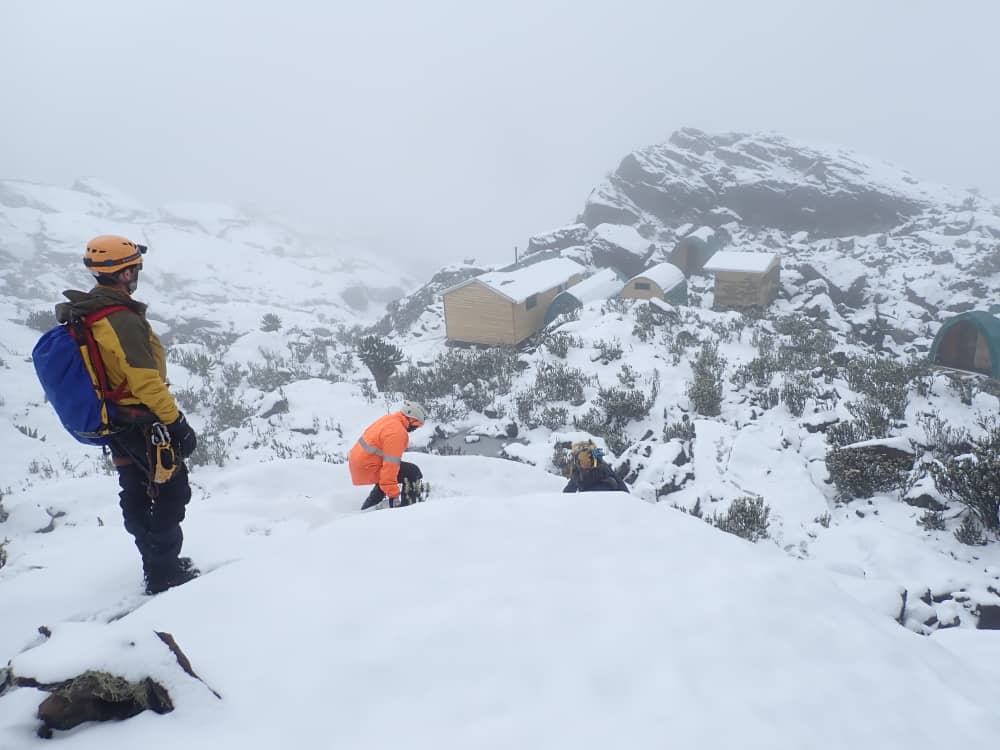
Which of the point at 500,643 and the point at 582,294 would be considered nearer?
the point at 500,643

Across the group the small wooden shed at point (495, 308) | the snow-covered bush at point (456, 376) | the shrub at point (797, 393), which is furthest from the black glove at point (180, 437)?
the small wooden shed at point (495, 308)

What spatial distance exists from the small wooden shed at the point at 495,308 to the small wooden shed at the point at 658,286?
4.66 metres

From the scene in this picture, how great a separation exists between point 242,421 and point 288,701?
11067 millimetres

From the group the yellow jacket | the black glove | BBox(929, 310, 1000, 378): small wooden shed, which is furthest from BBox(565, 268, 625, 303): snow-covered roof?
the yellow jacket

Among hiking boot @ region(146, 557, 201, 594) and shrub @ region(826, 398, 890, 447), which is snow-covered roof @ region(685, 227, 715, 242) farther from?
hiking boot @ region(146, 557, 201, 594)

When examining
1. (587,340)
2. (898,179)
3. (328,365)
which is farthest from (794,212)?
(328,365)

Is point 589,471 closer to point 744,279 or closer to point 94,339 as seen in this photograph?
point 94,339

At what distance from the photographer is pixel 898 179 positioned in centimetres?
4100

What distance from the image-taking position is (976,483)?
560cm

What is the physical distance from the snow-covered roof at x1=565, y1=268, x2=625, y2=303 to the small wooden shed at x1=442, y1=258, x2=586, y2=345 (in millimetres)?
1385

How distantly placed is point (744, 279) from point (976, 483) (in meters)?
20.5

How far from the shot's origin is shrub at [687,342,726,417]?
10.2 m

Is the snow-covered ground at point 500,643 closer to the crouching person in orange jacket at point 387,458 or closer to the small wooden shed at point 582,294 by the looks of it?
the crouching person in orange jacket at point 387,458

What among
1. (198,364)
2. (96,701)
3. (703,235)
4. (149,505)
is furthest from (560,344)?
(703,235)
